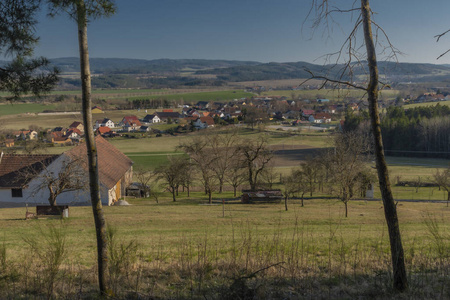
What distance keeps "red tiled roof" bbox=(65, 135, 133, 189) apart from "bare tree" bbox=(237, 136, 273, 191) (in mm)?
11602

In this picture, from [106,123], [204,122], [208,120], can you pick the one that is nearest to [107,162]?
[106,123]

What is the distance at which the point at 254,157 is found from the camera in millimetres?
38562

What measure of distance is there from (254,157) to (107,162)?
13.8 metres

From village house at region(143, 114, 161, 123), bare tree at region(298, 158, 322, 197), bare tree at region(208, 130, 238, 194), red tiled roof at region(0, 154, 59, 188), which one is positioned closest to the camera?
red tiled roof at region(0, 154, 59, 188)

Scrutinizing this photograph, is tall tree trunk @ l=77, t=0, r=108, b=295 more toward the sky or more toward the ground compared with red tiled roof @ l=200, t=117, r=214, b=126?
more toward the sky

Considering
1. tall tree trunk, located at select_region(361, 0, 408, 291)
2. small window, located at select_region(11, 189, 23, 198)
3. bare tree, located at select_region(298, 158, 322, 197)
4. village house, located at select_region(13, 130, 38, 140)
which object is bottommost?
village house, located at select_region(13, 130, 38, 140)

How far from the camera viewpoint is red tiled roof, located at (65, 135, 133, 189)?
3177 cm

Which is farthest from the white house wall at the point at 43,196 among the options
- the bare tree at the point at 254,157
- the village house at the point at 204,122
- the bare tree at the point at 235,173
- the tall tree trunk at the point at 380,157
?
the village house at the point at 204,122

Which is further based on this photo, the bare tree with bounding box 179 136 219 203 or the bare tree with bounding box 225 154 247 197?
the bare tree with bounding box 225 154 247 197

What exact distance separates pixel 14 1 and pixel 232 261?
556 cm

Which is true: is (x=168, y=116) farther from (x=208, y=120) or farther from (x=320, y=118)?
(x=320, y=118)

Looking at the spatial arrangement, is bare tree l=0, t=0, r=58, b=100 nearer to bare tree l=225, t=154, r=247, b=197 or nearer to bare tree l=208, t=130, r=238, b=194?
bare tree l=208, t=130, r=238, b=194

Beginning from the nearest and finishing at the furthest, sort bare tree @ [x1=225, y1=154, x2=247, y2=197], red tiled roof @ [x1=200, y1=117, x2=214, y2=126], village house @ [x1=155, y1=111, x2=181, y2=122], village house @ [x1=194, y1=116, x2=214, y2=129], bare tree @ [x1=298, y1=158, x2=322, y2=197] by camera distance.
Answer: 1. bare tree @ [x1=298, y1=158, x2=322, y2=197]
2. bare tree @ [x1=225, y1=154, x2=247, y2=197]
3. village house @ [x1=194, y1=116, x2=214, y2=129]
4. red tiled roof @ [x1=200, y1=117, x2=214, y2=126]
5. village house @ [x1=155, y1=111, x2=181, y2=122]

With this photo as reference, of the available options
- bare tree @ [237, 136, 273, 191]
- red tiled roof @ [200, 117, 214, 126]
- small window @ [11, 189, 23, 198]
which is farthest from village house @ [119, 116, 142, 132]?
small window @ [11, 189, 23, 198]
